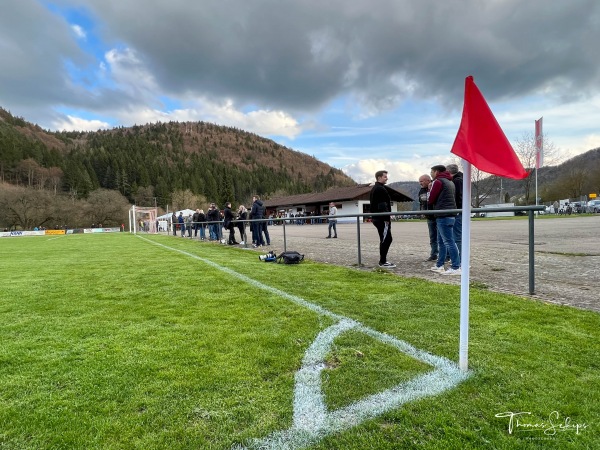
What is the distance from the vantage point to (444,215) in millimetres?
6133

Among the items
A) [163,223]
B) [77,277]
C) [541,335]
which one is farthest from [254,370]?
[163,223]

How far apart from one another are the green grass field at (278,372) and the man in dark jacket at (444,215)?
1.55m

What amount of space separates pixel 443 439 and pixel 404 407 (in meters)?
0.30

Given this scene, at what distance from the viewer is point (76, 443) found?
1726mm

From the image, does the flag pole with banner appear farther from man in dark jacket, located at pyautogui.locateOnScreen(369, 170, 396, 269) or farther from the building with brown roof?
the building with brown roof

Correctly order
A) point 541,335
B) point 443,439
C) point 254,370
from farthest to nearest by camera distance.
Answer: point 541,335 < point 254,370 < point 443,439

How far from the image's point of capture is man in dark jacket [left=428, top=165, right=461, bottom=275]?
613cm

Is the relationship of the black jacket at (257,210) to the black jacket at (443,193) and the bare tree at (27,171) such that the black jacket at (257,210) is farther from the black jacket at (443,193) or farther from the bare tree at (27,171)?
the bare tree at (27,171)

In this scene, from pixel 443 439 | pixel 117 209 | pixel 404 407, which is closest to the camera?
pixel 443 439

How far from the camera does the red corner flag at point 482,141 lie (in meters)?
2.19

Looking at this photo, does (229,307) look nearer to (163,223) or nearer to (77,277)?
(77,277)

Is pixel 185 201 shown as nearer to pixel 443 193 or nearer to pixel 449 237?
pixel 443 193

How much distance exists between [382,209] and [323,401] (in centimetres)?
547

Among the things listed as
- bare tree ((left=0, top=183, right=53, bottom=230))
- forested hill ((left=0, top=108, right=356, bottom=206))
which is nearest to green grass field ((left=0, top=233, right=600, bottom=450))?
bare tree ((left=0, top=183, right=53, bottom=230))
